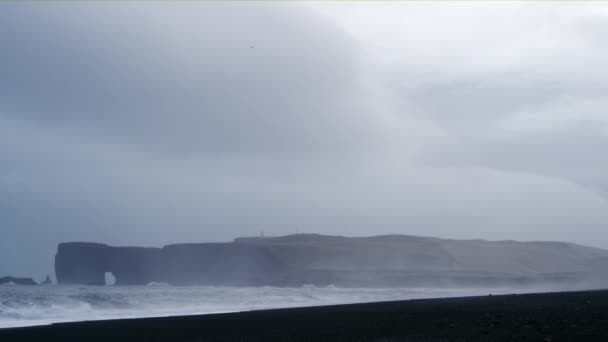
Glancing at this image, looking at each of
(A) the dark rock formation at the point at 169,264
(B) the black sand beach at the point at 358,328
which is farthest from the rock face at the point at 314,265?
(B) the black sand beach at the point at 358,328

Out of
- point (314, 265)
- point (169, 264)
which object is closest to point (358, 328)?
point (314, 265)

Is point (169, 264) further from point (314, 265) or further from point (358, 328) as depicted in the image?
point (358, 328)

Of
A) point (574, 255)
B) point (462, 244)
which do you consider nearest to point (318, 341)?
point (462, 244)

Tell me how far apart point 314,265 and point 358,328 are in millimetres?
78222

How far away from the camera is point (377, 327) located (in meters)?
17.8

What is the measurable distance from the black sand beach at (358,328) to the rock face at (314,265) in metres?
64.2

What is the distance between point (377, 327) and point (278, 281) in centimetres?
7000

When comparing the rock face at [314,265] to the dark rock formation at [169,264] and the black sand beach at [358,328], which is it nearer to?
the dark rock formation at [169,264]

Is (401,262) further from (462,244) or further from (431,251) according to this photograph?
(462,244)

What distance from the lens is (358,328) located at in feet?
58.5

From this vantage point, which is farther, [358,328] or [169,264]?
[169,264]

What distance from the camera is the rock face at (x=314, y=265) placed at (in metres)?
88.9

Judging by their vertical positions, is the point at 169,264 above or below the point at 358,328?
above

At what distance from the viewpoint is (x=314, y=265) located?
314ft
